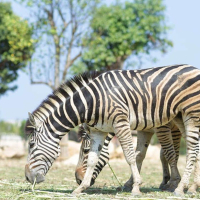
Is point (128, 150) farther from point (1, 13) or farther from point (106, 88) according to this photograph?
point (1, 13)

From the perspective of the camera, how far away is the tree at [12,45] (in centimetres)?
2275

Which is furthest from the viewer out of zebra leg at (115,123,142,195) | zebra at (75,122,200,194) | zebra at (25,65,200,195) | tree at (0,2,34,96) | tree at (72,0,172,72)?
tree at (72,0,172,72)

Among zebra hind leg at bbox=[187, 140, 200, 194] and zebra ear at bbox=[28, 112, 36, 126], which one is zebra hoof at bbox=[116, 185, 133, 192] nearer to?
zebra hind leg at bbox=[187, 140, 200, 194]

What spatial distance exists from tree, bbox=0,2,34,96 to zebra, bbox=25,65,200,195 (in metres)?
15.4

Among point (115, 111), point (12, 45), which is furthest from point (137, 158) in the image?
point (12, 45)

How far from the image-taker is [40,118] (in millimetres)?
7188

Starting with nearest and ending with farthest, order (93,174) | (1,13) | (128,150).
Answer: (128,150) < (93,174) < (1,13)

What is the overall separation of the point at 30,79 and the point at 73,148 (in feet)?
14.4

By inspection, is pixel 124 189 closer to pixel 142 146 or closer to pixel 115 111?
pixel 142 146

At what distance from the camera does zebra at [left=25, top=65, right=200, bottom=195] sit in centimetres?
689

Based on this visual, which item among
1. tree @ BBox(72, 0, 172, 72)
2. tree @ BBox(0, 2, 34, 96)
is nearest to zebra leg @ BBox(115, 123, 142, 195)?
tree @ BBox(0, 2, 34, 96)

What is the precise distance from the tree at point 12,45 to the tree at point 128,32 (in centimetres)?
434

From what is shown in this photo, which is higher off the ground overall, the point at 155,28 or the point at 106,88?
the point at 155,28

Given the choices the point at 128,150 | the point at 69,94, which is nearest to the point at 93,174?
the point at 128,150
